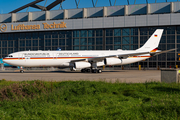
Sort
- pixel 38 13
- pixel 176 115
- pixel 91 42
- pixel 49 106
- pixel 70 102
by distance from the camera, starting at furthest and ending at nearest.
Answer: pixel 38 13
pixel 91 42
pixel 70 102
pixel 49 106
pixel 176 115

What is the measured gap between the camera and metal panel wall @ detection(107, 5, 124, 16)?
61531 mm

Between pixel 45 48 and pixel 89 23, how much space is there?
709 inches

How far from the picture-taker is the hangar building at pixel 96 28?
57125 millimetres

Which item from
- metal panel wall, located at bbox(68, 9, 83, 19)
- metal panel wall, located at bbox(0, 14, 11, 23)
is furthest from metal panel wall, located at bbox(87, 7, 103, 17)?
metal panel wall, located at bbox(0, 14, 11, 23)

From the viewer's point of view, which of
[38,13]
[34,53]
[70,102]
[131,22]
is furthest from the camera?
[38,13]

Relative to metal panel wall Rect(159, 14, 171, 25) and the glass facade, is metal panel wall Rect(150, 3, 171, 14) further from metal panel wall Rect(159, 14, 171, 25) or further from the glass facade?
the glass facade

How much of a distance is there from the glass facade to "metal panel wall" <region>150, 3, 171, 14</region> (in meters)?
5.32

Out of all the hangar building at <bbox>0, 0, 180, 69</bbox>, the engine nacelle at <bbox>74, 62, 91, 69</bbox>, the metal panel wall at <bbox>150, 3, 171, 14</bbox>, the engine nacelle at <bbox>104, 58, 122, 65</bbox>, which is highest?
the metal panel wall at <bbox>150, 3, 171, 14</bbox>

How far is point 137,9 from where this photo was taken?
6016 cm

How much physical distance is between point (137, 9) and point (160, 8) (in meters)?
6.79

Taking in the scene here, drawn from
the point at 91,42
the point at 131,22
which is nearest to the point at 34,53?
the point at 91,42

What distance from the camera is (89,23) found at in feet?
203

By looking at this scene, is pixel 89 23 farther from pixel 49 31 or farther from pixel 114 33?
pixel 49 31

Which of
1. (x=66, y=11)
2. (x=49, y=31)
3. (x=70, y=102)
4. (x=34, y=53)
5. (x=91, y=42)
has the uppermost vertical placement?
(x=66, y=11)
